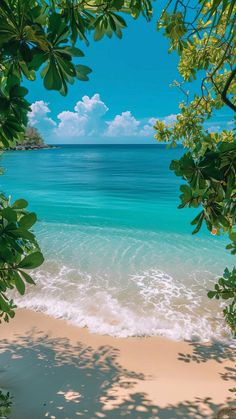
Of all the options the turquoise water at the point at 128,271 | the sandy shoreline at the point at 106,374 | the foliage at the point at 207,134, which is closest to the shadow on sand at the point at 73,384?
the sandy shoreline at the point at 106,374

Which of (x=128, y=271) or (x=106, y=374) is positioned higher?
(x=128, y=271)

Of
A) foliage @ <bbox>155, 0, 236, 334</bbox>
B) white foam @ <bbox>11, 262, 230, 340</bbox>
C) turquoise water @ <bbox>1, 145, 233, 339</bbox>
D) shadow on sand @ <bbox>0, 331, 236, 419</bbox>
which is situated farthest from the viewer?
turquoise water @ <bbox>1, 145, 233, 339</bbox>

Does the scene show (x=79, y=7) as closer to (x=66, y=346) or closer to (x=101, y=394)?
(x=101, y=394)

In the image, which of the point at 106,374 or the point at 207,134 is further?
the point at 106,374

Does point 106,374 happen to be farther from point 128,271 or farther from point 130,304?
point 128,271

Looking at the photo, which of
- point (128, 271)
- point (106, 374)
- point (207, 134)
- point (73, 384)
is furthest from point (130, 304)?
point (207, 134)

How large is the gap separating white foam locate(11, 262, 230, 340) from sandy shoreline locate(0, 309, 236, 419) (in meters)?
0.39

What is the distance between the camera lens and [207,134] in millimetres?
2949

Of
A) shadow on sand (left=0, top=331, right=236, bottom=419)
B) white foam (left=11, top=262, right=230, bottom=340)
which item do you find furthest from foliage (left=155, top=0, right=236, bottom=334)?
white foam (left=11, top=262, right=230, bottom=340)

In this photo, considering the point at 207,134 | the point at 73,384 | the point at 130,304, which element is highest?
the point at 207,134

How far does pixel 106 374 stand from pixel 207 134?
410 cm

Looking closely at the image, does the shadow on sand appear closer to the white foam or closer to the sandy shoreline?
the sandy shoreline

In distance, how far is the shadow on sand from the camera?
3787mm

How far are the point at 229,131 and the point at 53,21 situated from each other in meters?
2.35
